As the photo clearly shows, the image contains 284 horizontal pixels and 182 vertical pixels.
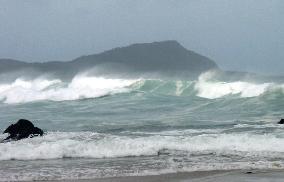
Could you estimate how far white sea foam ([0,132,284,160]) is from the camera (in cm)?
1284

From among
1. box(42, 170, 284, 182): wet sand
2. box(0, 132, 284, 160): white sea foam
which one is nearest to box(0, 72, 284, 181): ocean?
box(0, 132, 284, 160): white sea foam

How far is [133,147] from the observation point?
43.7 feet

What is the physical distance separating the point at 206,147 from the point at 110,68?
40018 mm

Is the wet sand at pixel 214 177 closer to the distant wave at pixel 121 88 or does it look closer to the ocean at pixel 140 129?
the ocean at pixel 140 129

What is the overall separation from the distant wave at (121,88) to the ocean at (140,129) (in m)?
0.09

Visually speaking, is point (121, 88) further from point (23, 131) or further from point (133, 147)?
point (133, 147)

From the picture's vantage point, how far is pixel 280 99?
30016mm

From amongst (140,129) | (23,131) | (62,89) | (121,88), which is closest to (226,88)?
(121,88)

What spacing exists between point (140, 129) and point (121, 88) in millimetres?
21707

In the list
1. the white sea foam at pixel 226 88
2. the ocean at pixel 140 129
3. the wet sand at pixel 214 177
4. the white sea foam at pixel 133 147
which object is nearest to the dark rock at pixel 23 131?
the ocean at pixel 140 129

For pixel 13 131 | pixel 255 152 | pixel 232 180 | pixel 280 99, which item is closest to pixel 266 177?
pixel 232 180

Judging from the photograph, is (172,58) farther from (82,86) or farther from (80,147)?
(80,147)

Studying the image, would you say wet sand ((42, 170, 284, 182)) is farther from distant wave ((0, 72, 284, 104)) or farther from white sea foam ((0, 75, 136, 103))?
white sea foam ((0, 75, 136, 103))

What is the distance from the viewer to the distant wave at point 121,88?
38.4 metres
